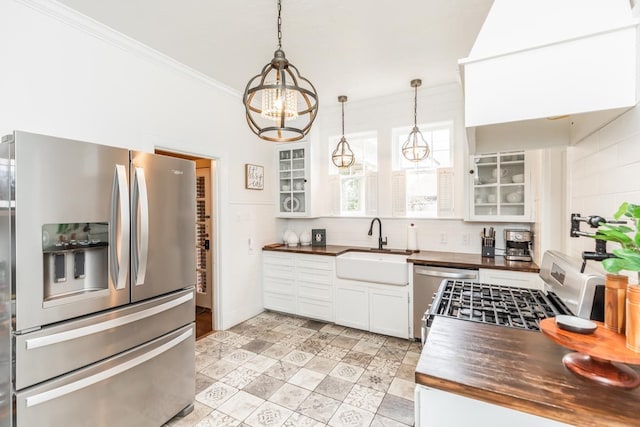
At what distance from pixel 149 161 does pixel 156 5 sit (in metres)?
1.17

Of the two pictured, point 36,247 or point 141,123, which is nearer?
point 36,247

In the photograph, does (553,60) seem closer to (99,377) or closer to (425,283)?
(425,283)

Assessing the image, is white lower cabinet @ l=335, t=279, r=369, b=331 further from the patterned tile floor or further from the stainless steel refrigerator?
the stainless steel refrigerator

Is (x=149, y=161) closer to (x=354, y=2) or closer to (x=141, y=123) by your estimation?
(x=141, y=123)

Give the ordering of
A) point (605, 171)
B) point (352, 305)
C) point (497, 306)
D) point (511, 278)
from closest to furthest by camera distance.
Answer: point (605, 171), point (497, 306), point (511, 278), point (352, 305)

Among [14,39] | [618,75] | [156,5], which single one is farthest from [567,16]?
[14,39]

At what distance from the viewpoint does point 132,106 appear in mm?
2549

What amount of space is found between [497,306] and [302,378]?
1732 mm

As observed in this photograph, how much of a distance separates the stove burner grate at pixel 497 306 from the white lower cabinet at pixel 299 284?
78.0 inches

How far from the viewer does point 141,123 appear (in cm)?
262

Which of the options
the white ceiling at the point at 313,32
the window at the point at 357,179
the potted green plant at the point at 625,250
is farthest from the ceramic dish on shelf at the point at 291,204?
the potted green plant at the point at 625,250

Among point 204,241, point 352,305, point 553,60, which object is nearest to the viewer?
point 553,60

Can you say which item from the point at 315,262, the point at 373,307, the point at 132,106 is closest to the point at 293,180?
the point at 315,262

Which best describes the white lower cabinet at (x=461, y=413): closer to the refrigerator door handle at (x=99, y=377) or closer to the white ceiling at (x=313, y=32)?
the refrigerator door handle at (x=99, y=377)
